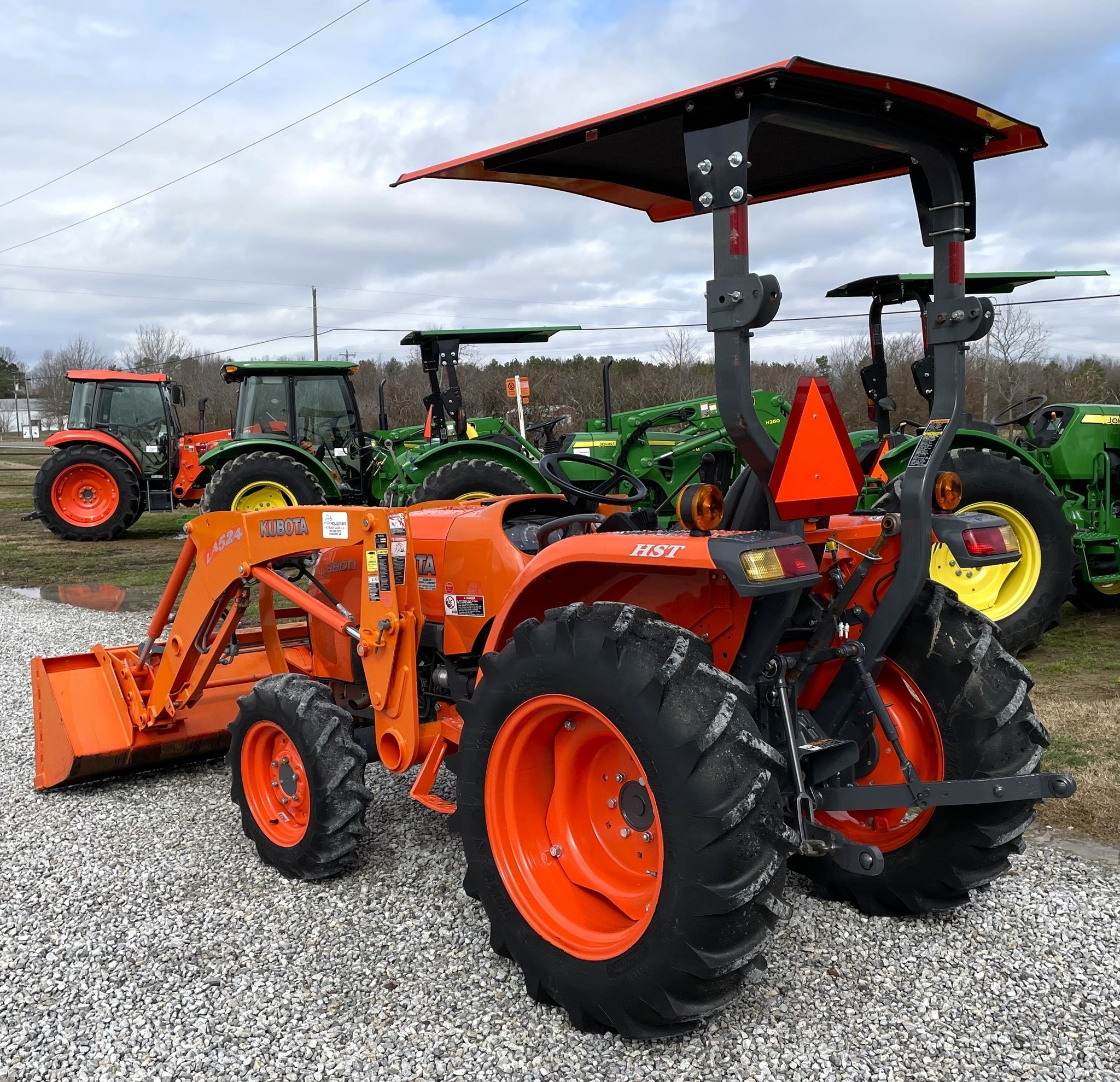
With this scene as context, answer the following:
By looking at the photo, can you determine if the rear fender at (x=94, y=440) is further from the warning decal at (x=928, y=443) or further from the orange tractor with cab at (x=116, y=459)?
the warning decal at (x=928, y=443)

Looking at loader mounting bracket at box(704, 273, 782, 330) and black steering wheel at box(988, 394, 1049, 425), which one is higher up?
loader mounting bracket at box(704, 273, 782, 330)

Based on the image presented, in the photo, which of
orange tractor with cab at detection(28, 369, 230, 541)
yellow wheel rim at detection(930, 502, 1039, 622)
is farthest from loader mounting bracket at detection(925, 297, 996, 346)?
orange tractor with cab at detection(28, 369, 230, 541)

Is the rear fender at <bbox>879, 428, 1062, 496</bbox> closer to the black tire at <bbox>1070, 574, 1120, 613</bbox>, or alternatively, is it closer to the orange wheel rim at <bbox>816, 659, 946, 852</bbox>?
the black tire at <bbox>1070, 574, 1120, 613</bbox>

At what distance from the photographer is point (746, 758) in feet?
7.52

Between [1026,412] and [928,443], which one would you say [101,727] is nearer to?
[928,443]

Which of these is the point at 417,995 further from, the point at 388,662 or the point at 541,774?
the point at 388,662

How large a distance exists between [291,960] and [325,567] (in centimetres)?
170

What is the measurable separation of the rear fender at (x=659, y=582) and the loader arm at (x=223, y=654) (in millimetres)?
620

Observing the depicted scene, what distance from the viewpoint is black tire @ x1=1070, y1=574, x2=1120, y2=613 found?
745 cm

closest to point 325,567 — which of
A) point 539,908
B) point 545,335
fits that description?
point 539,908

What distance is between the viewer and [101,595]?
9703 millimetres

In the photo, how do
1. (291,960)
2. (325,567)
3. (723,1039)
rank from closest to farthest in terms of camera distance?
(723,1039) < (291,960) < (325,567)

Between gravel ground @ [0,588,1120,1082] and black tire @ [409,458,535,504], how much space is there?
5.13m

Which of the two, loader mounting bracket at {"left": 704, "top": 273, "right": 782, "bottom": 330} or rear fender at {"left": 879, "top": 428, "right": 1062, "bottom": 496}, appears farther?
rear fender at {"left": 879, "top": 428, "right": 1062, "bottom": 496}
